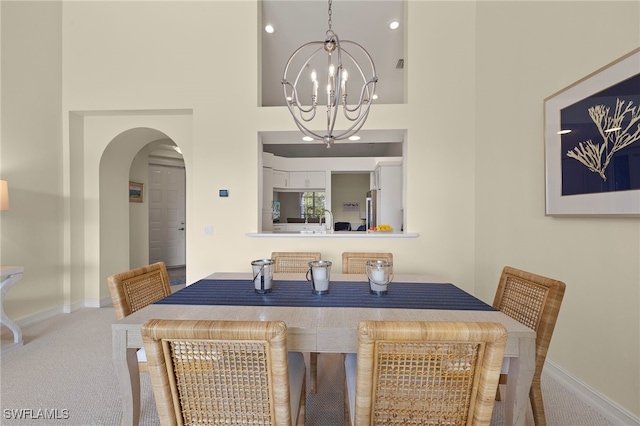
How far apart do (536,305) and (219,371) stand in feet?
4.60

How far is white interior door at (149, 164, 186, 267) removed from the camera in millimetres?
5879

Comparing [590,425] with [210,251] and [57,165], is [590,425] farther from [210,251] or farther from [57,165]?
[57,165]

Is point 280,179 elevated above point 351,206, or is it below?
above

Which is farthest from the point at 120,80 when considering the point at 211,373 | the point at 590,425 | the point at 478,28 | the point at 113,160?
the point at 590,425

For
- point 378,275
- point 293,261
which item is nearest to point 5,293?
point 293,261

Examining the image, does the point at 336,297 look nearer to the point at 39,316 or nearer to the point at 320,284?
the point at 320,284

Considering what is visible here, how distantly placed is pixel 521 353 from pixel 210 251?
9.43 ft

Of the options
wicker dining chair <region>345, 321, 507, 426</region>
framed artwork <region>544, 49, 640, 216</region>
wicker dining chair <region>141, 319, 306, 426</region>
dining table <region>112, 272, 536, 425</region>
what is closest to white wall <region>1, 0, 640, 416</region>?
framed artwork <region>544, 49, 640, 216</region>

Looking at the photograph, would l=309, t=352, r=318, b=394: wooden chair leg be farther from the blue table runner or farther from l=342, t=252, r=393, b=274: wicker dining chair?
l=342, t=252, r=393, b=274: wicker dining chair

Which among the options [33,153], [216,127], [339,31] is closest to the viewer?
[33,153]

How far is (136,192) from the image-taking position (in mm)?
4750

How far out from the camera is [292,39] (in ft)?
13.1

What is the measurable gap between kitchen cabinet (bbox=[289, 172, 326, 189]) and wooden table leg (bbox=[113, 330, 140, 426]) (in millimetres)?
5114

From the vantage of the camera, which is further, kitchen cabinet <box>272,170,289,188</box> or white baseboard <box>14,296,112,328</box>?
kitchen cabinet <box>272,170,289,188</box>
